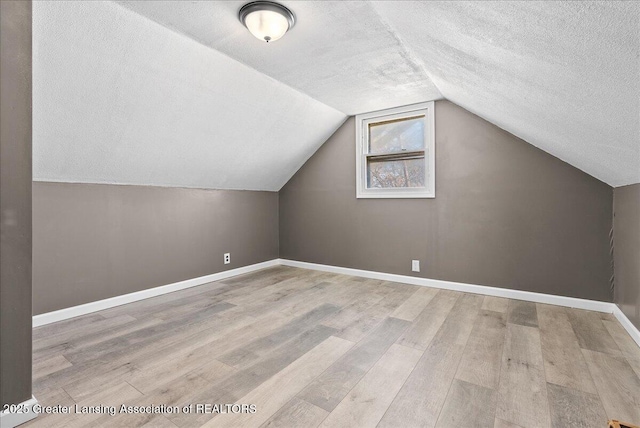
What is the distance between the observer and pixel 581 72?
122 centimetres

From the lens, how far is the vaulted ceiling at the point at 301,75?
1197mm

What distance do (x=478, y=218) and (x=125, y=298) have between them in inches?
143

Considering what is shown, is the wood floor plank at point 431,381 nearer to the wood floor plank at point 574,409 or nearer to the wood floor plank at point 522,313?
the wood floor plank at point 522,313

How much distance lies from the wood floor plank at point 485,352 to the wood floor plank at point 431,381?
0.15 ft

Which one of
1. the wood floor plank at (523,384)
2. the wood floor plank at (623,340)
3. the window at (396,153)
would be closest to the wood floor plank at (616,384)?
the wood floor plank at (623,340)

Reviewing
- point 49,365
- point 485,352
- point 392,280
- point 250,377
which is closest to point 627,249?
point 485,352

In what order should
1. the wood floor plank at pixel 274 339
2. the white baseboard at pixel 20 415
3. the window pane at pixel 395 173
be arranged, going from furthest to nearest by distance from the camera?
1. the window pane at pixel 395 173
2. the wood floor plank at pixel 274 339
3. the white baseboard at pixel 20 415

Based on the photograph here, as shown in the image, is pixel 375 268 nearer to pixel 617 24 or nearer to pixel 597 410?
pixel 597 410

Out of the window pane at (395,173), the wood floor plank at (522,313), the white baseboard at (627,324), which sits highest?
the window pane at (395,173)

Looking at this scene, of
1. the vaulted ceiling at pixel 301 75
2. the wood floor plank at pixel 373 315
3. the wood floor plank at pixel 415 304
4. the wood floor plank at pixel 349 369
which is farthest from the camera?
the wood floor plank at pixel 415 304

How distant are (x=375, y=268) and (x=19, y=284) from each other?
10.7 feet

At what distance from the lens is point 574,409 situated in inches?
57.5

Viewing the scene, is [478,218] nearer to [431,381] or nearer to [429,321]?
[429,321]

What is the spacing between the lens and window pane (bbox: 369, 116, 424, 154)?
3.68m
